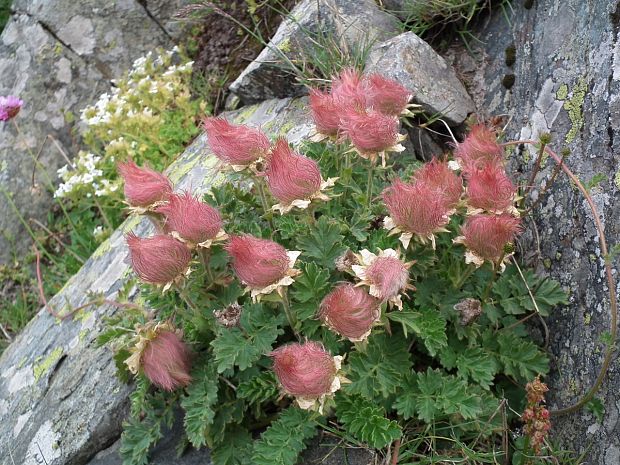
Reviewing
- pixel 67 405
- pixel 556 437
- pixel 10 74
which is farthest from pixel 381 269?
pixel 10 74

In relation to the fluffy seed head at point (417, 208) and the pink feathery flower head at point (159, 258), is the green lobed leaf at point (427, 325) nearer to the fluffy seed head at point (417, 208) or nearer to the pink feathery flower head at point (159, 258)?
the fluffy seed head at point (417, 208)

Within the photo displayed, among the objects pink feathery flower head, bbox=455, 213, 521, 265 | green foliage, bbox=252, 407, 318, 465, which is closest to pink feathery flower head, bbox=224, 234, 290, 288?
green foliage, bbox=252, 407, 318, 465

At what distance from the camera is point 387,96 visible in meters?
2.36

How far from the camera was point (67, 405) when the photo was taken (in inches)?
110

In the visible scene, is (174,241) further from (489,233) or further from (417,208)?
(489,233)

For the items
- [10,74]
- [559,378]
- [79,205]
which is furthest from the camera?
[10,74]

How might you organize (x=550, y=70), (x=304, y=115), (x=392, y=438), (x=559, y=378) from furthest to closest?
(x=304, y=115) < (x=550, y=70) < (x=559, y=378) < (x=392, y=438)

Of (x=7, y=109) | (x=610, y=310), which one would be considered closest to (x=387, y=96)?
(x=610, y=310)

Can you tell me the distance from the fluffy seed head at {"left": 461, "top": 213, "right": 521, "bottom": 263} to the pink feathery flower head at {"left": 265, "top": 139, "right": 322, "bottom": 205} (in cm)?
48

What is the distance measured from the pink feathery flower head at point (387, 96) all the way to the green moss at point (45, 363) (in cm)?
189

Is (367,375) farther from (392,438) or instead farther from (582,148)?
(582,148)

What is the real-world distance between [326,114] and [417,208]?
1.71 ft

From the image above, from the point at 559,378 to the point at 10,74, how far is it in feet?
14.5

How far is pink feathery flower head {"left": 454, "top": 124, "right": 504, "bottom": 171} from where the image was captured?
2289mm
